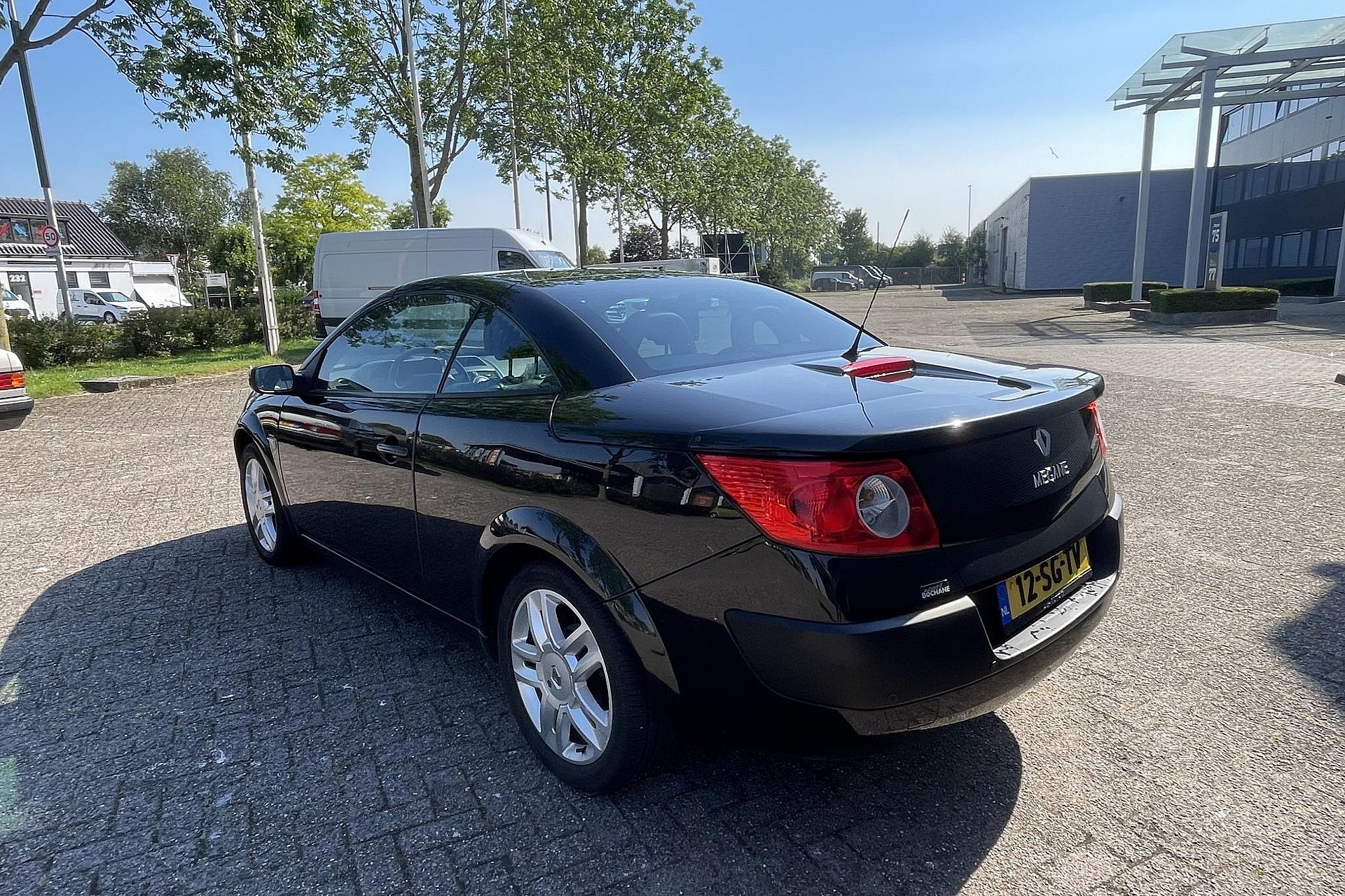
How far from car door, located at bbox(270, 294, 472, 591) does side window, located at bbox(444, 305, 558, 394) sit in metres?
0.12

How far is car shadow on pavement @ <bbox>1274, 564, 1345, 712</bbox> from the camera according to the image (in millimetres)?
3057

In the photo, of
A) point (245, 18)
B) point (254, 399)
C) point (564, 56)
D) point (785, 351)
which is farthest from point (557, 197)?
point (785, 351)

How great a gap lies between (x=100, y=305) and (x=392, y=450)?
1846 inches

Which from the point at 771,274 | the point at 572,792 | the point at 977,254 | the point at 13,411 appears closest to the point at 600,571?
the point at 572,792

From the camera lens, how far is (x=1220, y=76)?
24422 mm

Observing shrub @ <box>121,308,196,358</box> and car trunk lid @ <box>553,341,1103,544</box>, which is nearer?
car trunk lid @ <box>553,341,1103,544</box>

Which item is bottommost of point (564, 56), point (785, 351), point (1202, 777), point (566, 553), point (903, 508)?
point (1202, 777)

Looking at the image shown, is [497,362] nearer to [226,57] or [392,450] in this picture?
[392,450]

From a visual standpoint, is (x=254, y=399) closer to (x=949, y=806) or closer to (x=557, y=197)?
(x=949, y=806)

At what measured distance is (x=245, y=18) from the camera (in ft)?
41.2

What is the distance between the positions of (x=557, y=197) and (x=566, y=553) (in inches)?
1179

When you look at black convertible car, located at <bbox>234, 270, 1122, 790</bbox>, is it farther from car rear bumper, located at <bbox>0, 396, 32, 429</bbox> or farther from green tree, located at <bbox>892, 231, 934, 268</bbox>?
green tree, located at <bbox>892, 231, 934, 268</bbox>

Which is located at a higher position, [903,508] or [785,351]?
[785,351]

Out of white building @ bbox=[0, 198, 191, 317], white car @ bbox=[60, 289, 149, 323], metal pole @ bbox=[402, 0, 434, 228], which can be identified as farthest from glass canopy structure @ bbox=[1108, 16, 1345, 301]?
white building @ bbox=[0, 198, 191, 317]
